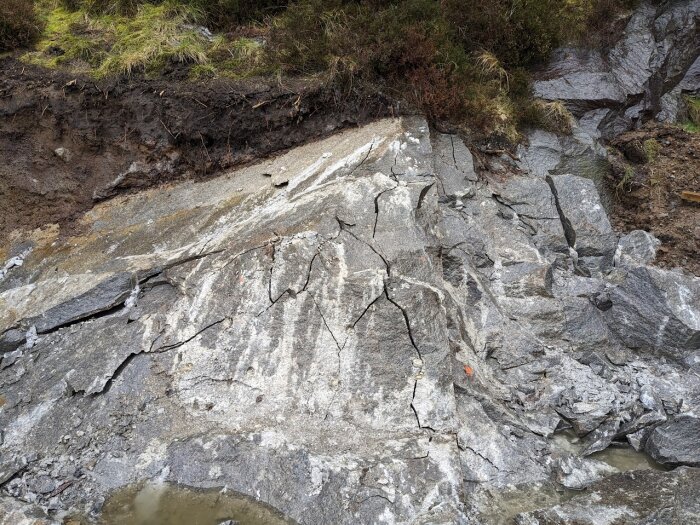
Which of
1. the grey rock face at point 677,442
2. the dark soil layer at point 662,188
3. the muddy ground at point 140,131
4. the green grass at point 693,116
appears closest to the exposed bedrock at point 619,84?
the green grass at point 693,116

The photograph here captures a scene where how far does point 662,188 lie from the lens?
6.88 metres

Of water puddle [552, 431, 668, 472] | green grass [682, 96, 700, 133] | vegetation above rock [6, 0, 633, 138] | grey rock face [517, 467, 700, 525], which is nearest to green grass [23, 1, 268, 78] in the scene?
vegetation above rock [6, 0, 633, 138]

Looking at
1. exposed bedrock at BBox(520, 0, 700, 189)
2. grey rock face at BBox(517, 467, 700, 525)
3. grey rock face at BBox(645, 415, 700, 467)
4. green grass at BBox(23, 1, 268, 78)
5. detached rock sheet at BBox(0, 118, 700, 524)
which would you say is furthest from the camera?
exposed bedrock at BBox(520, 0, 700, 189)

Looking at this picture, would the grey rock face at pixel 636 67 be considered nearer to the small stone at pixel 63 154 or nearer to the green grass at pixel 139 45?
the green grass at pixel 139 45

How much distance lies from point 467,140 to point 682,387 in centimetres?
349

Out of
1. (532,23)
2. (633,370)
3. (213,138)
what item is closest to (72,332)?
(213,138)

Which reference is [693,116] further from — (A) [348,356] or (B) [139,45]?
(B) [139,45]

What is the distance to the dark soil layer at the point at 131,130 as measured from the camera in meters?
6.24

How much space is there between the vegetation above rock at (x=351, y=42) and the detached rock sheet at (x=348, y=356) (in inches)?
36.3

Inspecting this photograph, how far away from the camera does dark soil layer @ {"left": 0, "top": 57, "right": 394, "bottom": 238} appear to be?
6.24m

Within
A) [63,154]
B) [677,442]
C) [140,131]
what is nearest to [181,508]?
[677,442]

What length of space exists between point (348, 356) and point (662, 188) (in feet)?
16.7

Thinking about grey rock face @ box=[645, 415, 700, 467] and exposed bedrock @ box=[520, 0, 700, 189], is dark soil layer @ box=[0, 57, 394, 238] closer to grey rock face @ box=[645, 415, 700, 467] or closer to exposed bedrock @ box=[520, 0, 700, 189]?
exposed bedrock @ box=[520, 0, 700, 189]

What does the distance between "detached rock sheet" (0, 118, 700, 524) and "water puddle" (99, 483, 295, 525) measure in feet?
0.24
